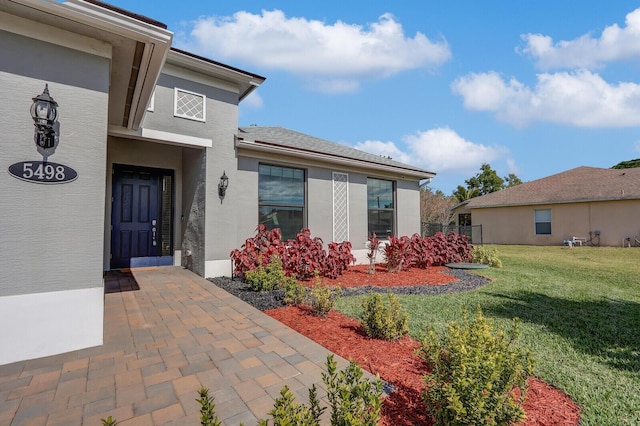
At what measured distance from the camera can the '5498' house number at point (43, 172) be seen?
118 inches

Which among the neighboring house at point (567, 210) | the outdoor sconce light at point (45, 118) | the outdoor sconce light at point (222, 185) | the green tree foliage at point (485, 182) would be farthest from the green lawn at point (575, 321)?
the green tree foliage at point (485, 182)

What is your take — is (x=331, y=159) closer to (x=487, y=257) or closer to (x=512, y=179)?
(x=487, y=257)

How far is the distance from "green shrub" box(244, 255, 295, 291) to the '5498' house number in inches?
125

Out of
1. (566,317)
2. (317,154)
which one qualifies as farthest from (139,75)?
(566,317)

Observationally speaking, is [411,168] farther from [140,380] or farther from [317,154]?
[140,380]

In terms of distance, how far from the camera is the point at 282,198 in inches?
316

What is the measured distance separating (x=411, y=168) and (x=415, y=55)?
15.6ft

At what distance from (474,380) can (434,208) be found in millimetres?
22105

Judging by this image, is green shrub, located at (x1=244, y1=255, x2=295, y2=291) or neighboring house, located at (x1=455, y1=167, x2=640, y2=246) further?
neighboring house, located at (x1=455, y1=167, x2=640, y2=246)

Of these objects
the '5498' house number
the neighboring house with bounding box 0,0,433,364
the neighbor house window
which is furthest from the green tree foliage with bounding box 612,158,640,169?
the '5498' house number

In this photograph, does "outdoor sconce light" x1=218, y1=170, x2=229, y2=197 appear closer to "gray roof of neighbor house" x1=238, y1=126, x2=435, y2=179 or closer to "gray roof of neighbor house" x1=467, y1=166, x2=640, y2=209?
"gray roof of neighbor house" x1=238, y1=126, x2=435, y2=179

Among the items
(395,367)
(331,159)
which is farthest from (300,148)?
(395,367)

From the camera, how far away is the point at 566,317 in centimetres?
456

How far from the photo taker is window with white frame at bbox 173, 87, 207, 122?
21.5ft
